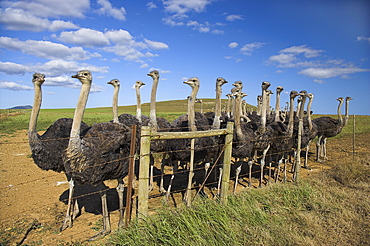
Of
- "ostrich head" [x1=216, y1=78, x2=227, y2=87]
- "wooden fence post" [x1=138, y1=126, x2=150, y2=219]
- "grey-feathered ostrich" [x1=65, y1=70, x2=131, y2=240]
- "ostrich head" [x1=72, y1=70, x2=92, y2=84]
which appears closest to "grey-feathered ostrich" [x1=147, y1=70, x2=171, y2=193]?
"grey-feathered ostrich" [x1=65, y1=70, x2=131, y2=240]

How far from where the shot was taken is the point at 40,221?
473cm

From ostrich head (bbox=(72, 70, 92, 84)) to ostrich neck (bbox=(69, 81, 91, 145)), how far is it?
7cm

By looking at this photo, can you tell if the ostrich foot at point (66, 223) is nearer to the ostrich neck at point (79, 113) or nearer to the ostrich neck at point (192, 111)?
the ostrich neck at point (79, 113)

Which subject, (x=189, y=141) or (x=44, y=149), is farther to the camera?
(x=189, y=141)

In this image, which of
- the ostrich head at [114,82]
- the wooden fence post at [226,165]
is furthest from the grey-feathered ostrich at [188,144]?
the ostrich head at [114,82]

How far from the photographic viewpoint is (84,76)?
4242 millimetres

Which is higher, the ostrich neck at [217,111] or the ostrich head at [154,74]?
the ostrich head at [154,74]

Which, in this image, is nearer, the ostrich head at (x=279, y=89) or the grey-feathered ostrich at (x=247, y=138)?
the grey-feathered ostrich at (x=247, y=138)

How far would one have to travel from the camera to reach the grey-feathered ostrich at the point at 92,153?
3.97 m

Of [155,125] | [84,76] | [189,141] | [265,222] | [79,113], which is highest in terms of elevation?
[84,76]

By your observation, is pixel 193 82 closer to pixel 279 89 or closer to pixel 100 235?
pixel 279 89

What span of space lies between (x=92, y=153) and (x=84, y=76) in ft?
4.00

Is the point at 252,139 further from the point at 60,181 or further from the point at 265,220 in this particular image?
the point at 60,181

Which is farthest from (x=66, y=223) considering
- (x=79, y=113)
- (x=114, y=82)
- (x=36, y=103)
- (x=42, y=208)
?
(x=114, y=82)
